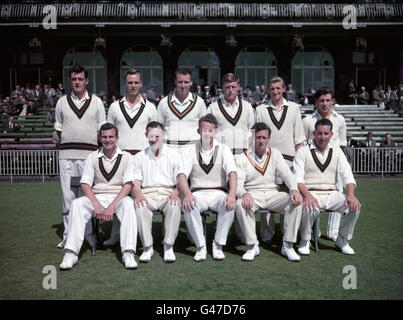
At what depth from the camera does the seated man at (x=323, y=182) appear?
495cm

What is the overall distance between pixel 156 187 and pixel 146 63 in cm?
1994

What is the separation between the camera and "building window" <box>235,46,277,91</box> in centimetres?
2408

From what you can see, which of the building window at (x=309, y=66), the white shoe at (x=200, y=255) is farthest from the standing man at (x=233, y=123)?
the building window at (x=309, y=66)

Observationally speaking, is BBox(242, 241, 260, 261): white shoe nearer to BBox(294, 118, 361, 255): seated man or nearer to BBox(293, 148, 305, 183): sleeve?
BBox(294, 118, 361, 255): seated man

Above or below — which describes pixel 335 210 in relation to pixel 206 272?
above

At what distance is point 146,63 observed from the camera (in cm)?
2402

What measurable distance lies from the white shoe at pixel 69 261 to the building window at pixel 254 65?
2059 centimetres

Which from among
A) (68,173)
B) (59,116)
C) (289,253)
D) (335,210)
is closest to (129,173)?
(68,173)

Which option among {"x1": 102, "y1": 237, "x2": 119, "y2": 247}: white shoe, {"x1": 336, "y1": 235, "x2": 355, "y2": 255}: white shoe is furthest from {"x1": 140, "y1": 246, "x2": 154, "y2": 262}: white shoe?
{"x1": 336, "y1": 235, "x2": 355, "y2": 255}: white shoe

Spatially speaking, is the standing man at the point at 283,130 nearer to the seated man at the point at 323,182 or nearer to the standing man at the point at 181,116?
the seated man at the point at 323,182

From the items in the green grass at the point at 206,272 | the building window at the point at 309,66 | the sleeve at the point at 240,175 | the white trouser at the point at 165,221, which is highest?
the building window at the point at 309,66

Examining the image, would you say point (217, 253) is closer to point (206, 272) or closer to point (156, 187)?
point (206, 272)

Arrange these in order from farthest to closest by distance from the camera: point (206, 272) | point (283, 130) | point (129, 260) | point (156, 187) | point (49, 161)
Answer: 1. point (49, 161)
2. point (283, 130)
3. point (156, 187)
4. point (129, 260)
5. point (206, 272)

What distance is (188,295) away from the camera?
3.71m
